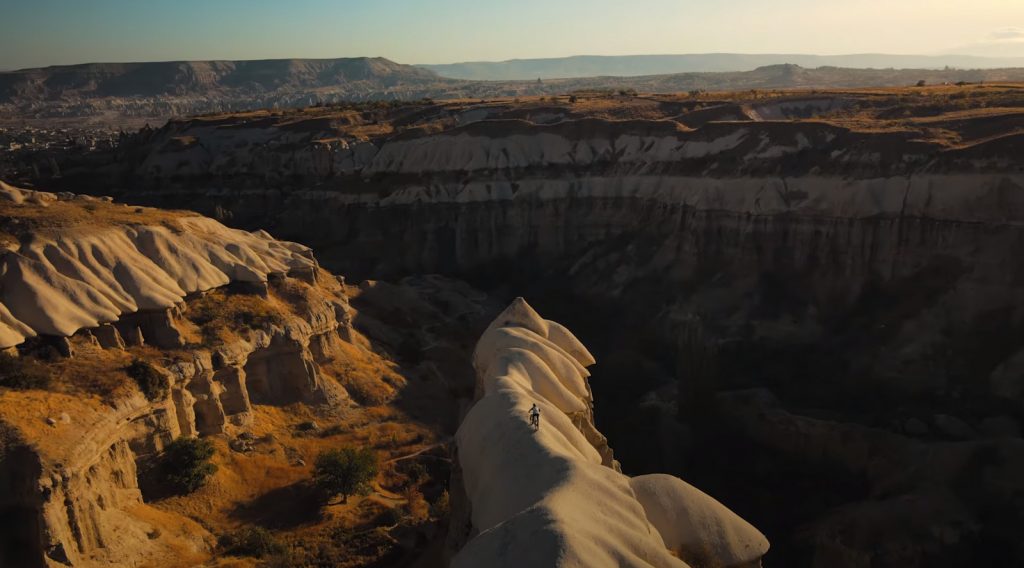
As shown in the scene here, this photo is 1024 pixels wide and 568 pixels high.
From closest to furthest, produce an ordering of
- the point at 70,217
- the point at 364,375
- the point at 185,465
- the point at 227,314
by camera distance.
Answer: the point at 185,465 < the point at 70,217 < the point at 227,314 < the point at 364,375

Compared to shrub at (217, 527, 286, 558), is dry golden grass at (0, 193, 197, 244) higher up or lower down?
higher up

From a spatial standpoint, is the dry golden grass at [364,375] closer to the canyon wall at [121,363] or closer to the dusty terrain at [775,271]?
the canyon wall at [121,363]

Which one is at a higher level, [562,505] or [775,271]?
[562,505]

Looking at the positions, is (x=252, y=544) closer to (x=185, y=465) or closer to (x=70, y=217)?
(x=185, y=465)

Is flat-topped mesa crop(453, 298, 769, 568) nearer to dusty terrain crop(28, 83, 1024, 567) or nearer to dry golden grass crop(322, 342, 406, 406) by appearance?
dusty terrain crop(28, 83, 1024, 567)

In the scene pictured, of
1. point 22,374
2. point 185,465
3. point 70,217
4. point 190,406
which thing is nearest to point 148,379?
point 190,406

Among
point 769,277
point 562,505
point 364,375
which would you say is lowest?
point 364,375

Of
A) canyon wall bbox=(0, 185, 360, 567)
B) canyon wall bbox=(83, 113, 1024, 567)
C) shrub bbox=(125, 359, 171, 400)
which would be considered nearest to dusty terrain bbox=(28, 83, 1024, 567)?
canyon wall bbox=(83, 113, 1024, 567)
